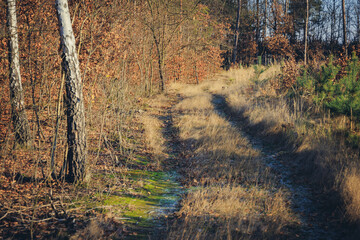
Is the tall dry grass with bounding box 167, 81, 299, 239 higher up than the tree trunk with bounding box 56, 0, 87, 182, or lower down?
lower down

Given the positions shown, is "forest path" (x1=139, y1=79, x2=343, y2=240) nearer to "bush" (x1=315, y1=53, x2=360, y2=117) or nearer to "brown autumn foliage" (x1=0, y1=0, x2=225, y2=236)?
"brown autumn foliage" (x1=0, y1=0, x2=225, y2=236)

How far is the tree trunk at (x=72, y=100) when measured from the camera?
412cm

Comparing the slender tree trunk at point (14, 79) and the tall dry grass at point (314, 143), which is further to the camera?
the slender tree trunk at point (14, 79)

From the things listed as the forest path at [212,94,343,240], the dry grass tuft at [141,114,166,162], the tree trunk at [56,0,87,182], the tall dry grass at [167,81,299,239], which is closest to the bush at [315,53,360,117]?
the forest path at [212,94,343,240]

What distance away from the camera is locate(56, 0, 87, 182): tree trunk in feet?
13.5

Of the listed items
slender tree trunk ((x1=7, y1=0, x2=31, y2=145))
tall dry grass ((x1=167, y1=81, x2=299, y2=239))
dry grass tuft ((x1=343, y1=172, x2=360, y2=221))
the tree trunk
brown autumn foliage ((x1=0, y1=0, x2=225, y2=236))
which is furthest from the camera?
slender tree trunk ((x1=7, y1=0, x2=31, y2=145))

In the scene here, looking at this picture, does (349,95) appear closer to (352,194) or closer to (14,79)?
(352,194)

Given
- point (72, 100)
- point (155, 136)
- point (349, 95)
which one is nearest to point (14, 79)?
point (72, 100)

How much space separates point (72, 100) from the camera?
425 cm

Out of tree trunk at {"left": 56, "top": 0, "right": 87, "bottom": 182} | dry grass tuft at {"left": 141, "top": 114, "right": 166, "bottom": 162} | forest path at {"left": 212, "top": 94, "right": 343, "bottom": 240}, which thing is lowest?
forest path at {"left": 212, "top": 94, "right": 343, "bottom": 240}

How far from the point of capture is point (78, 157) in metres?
4.41

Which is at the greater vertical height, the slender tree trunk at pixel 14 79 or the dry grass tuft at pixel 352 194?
the slender tree trunk at pixel 14 79

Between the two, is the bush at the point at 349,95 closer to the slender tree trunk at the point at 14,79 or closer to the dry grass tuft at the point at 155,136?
the dry grass tuft at the point at 155,136

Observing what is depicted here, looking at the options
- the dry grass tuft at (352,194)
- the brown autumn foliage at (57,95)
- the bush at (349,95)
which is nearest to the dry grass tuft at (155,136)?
the brown autumn foliage at (57,95)
